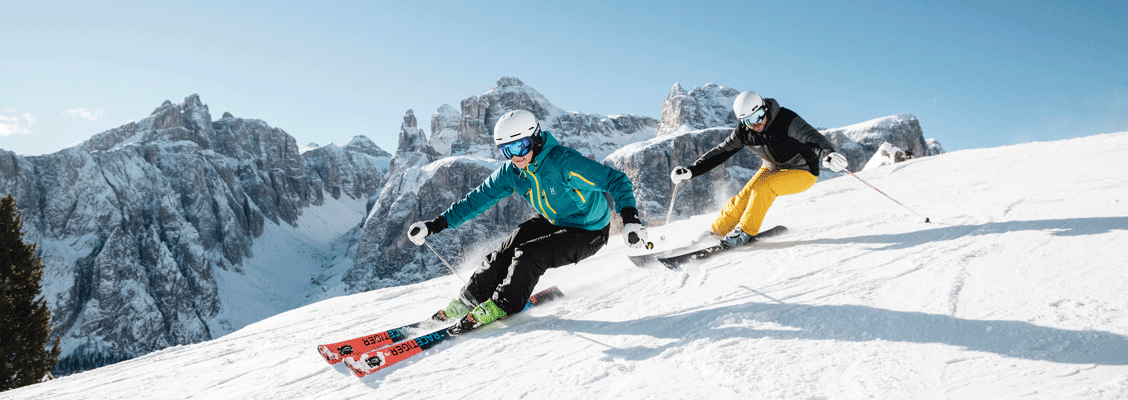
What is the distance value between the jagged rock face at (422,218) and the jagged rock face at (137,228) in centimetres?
2954

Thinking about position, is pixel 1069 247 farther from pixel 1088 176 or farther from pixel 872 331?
pixel 1088 176

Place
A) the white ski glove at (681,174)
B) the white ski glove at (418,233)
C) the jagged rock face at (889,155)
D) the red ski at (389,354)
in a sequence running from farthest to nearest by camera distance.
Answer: the jagged rock face at (889,155) → the white ski glove at (681,174) → the white ski glove at (418,233) → the red ski at (389,354)

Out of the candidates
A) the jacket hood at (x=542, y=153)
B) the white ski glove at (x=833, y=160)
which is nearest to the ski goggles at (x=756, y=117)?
the white ski glove at (x=833, y=160)

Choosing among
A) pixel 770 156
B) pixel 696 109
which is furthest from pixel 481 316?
pixel 696 109

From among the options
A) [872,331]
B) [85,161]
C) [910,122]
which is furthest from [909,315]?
[910,122]

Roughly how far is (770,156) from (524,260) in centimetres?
337

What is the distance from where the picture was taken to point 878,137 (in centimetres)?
12531

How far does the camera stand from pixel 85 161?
8994cm

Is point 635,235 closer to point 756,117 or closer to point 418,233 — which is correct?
point 418,233

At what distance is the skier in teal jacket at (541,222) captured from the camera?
12.4 ft

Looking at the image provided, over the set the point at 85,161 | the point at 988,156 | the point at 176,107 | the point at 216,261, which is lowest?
the point at 216,261

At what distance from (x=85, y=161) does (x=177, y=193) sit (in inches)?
732

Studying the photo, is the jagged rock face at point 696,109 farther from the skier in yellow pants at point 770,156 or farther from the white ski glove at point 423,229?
the white ski glove at point 423,229

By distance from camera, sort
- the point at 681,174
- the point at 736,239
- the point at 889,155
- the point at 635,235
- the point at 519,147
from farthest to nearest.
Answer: the point at 889,155 → the point at 681,174 → the point at 736,239 → the point at 519,147 → the point at 635,235
